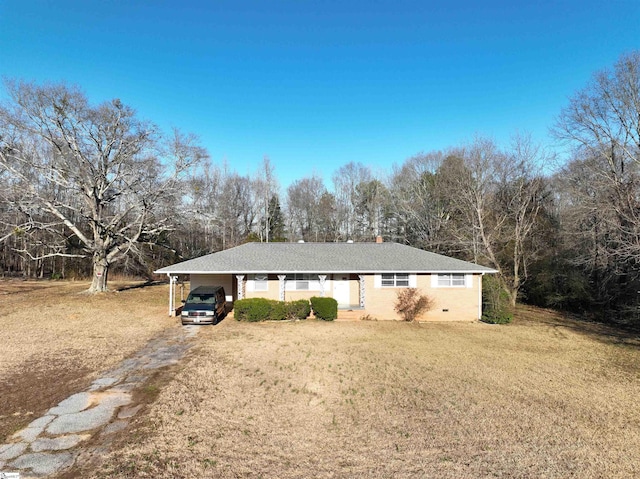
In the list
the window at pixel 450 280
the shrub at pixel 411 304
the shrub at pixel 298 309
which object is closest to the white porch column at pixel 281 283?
the shrub at pixel 298 309

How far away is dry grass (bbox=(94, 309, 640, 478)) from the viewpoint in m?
5.59

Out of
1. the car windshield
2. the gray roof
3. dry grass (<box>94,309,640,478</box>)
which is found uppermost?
the gray roof

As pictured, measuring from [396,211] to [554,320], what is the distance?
799 inches

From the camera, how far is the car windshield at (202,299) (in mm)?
16992

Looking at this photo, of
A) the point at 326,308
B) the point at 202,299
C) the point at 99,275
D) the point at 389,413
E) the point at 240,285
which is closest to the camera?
the point at 389,413

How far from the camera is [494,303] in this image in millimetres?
19375

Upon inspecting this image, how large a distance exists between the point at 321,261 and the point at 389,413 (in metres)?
12.9

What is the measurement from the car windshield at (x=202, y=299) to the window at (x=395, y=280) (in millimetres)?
9047

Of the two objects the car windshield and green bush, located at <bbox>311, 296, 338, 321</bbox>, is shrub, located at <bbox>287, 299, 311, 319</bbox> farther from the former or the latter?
the car windshield

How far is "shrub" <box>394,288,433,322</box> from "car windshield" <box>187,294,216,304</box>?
9.70 meters

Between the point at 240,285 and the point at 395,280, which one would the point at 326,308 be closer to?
the point at 395,280

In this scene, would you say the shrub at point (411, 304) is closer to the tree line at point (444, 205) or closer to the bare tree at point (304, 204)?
the tree line at point (444, 205)

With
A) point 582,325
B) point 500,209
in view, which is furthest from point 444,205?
point 582,325

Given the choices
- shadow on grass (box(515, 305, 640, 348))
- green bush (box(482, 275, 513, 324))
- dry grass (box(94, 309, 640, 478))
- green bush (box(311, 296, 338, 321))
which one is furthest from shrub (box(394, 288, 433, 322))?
shadow on grass (box(515, 305, 640, 348))
